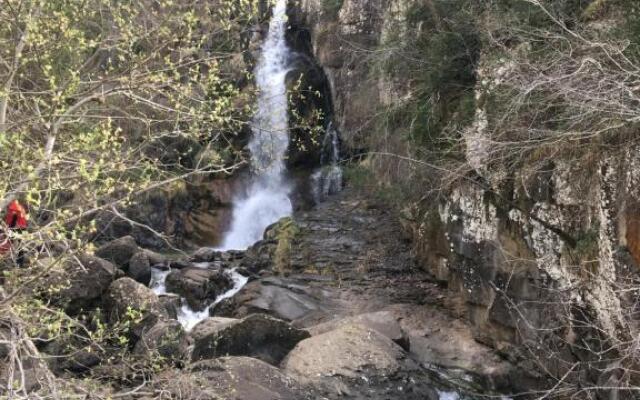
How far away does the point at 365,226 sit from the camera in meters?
15.2

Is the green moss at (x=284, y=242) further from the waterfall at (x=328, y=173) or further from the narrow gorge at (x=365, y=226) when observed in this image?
the waterfall at (x=328, y=173)

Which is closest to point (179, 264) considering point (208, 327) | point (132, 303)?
point (132, 303)

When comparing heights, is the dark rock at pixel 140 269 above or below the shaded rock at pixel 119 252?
below

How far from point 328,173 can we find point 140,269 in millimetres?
7583

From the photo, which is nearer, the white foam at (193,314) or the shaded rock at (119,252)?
the white foam at (193,314)

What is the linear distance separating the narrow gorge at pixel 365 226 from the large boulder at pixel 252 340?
33mm

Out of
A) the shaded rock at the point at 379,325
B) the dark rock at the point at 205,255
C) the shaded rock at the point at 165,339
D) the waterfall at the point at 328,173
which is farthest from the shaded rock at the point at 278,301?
the waterfall at the point at 328,173

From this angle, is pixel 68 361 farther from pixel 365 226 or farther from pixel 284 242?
pixel 365 226

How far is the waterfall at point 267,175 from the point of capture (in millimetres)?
18328

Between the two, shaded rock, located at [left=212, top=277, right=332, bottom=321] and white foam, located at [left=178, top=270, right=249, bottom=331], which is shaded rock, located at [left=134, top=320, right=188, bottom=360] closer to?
shaded rock, located at [left=212, top=277, right=332, bottom=321]

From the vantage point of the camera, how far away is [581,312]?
22.2 feet

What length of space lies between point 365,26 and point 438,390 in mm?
14473

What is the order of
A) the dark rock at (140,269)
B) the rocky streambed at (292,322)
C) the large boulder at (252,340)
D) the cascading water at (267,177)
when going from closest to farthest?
the rocky streambed at (292,322) < the large boulder at (252,340) < the dark rock at (140,269) < the cascading water at (267,177)

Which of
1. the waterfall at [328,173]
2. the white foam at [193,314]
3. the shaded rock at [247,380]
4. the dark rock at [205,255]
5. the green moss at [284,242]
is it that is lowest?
the white foam at [193,314]
